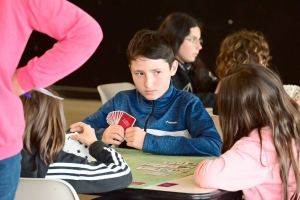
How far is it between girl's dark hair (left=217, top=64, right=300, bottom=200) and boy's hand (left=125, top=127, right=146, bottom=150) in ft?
1.82

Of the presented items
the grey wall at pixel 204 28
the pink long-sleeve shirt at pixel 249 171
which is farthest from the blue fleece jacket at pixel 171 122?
the grey wall at pixel 204 28

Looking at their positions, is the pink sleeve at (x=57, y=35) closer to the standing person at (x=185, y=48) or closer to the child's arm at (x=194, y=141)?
the child's arm at (x=194, y=141)

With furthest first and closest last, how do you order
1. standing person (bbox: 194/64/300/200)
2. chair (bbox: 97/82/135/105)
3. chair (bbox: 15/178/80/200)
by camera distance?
chair (bbox: 97/82/135/105)
standing person (bbox: 194/64/300/200)
chair (bbox: 15/178/80/200)

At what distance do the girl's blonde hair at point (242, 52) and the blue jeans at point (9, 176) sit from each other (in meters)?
2.46

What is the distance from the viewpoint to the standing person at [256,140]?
2.08 m

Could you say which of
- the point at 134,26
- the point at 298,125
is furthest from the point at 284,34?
the point at 298,125

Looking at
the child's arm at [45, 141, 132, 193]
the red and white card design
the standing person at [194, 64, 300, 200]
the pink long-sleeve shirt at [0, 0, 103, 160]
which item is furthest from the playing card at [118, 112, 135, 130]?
the pink long-sleeve shirt at [0, 0, 103, 160]

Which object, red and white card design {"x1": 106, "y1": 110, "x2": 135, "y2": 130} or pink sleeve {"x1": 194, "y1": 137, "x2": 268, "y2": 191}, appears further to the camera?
red and white card design {"x1": 106, "y1": 110, "x2": 135, "y2": 130}

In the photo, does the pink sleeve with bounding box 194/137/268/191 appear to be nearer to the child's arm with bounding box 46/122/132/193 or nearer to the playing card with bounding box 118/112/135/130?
the child's arm with bounding box 46/122/132/193

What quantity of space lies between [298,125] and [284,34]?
4.94 metres

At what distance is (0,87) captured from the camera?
159cm

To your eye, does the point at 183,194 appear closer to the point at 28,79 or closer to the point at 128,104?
the point at 28,79

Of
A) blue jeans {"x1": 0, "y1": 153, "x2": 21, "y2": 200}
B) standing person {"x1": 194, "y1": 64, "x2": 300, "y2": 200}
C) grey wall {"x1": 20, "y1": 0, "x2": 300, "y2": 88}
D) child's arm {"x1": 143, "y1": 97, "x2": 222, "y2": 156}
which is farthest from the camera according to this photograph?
grey wall {"x1": 20, "y1": 0, "x2": 300, "y2": 88}

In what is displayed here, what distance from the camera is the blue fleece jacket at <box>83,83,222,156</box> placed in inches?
105
